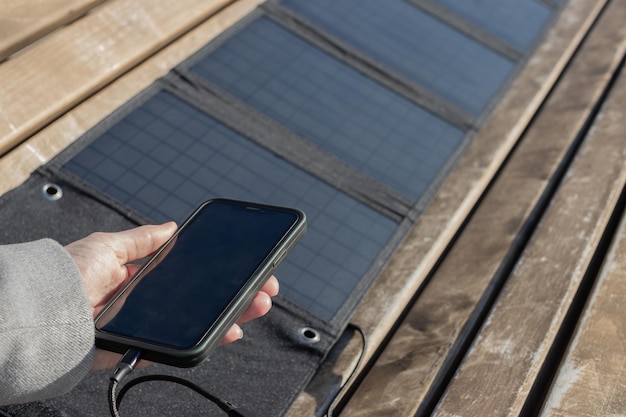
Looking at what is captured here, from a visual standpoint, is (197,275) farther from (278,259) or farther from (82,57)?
(82,57)

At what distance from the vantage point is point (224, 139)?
1.90 metres

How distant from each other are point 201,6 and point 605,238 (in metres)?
1.36

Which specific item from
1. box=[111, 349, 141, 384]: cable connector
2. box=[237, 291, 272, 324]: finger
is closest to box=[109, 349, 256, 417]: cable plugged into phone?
box=[111, 349, 141, 384]: cable connector

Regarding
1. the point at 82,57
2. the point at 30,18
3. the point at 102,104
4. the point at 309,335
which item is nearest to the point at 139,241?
the point at 309,335

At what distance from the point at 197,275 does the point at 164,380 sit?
0.21m

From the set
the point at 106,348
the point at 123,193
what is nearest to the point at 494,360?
the point at 106,348

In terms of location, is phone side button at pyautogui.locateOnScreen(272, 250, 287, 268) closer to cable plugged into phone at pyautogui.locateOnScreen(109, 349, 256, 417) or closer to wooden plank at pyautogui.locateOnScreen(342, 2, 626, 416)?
cable plugged into phone at pyautogui.locateOnScreen(109, 349, 256, 417)

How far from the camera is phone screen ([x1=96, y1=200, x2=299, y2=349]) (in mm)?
1190

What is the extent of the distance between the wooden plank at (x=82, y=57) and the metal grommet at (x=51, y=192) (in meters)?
0.15

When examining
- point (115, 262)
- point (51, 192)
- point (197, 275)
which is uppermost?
point (197, 275)

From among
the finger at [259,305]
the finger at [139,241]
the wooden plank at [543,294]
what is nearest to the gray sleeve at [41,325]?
the finger at [139,241]

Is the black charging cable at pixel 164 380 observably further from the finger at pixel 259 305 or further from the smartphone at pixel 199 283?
the finger at pixel 259 305

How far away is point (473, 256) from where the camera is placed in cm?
186

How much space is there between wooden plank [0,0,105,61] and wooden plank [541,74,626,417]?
152cm
